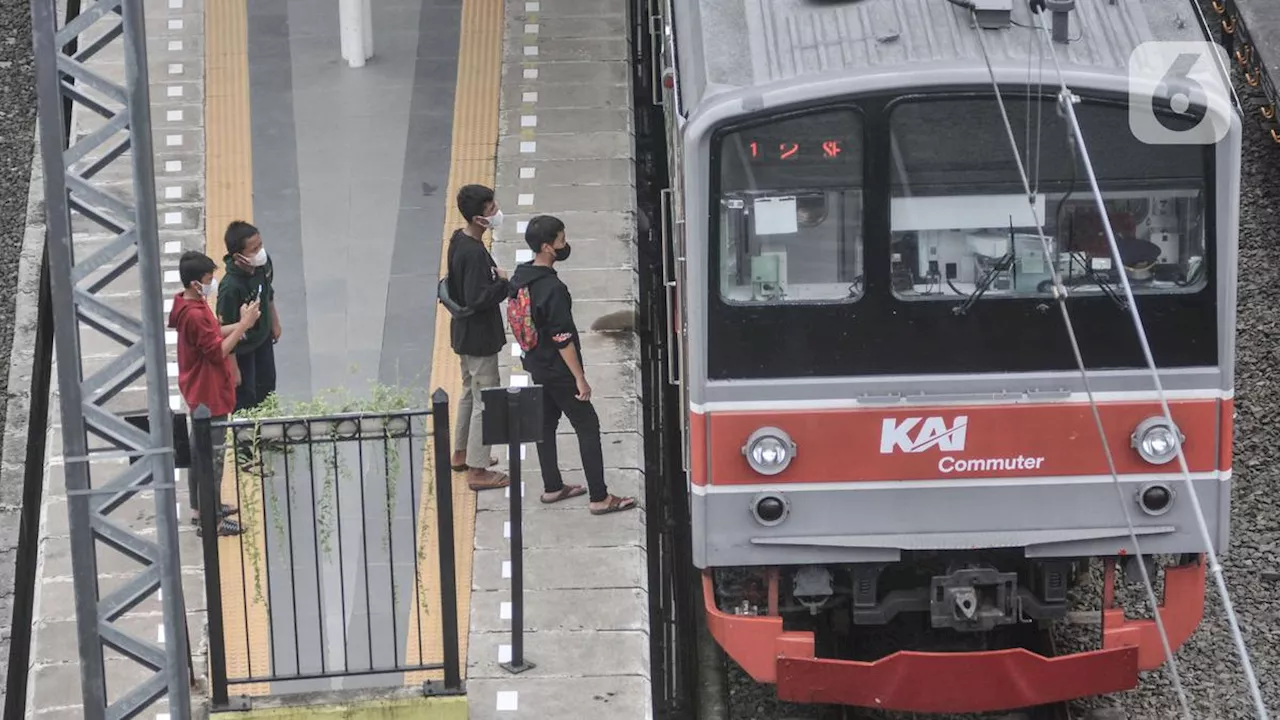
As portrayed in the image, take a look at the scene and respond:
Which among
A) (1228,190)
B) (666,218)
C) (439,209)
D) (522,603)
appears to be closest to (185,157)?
(439,209)

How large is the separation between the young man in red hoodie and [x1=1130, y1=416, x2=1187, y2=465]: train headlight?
3953 mm

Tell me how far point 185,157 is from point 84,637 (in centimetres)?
650

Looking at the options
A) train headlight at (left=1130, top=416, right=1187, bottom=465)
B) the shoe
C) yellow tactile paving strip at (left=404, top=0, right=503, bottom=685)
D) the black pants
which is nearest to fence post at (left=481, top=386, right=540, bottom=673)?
yellow tactile paving strip at (left=404, top=0, right=503, bottom=685)

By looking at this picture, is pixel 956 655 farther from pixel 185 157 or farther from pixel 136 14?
pixel 185 157

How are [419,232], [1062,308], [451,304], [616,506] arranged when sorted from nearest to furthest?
[1062,308] < [451,304] < [616,506] < [419,232]

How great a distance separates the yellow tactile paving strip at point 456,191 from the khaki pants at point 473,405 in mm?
210

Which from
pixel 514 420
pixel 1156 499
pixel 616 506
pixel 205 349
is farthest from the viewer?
pixel 616 506

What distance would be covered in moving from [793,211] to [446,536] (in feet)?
6.39

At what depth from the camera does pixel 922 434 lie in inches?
320

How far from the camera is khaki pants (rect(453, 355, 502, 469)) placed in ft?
31.4

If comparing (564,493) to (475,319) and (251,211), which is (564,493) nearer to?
(475,319)

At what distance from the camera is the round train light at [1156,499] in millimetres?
8188

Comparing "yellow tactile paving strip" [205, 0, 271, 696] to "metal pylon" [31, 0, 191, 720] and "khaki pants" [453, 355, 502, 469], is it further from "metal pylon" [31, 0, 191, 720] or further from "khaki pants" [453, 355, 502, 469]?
"metal pylon" [31, 0, 191, 720]

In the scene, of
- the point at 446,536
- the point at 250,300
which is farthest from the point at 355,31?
the point at 446,536
